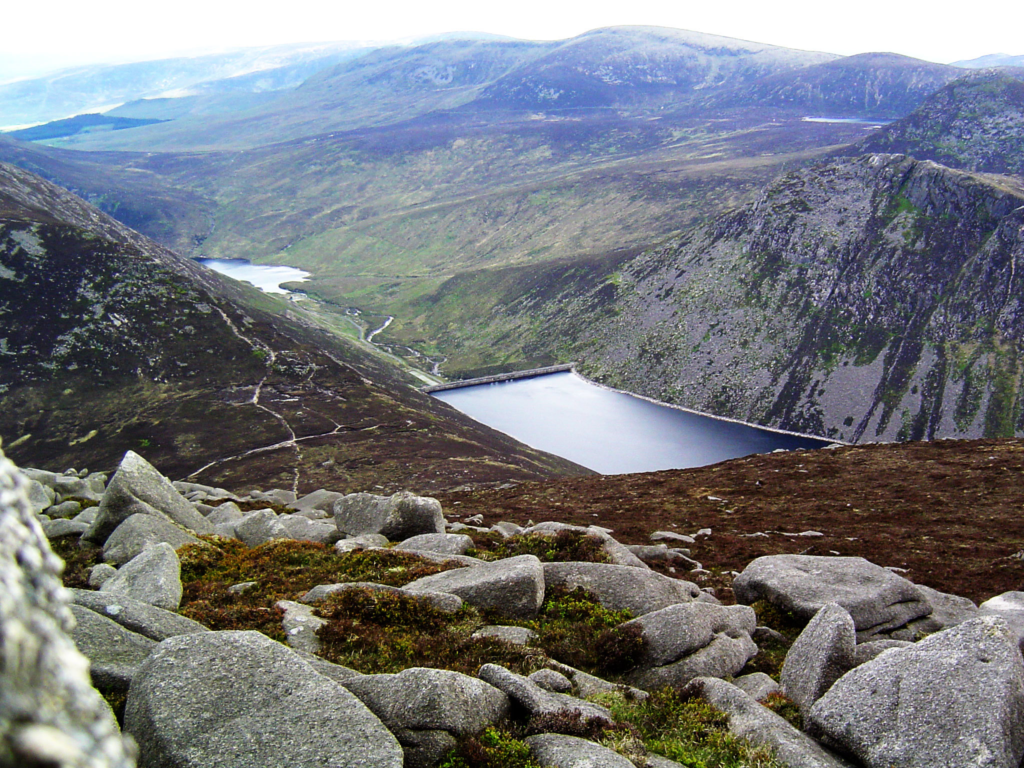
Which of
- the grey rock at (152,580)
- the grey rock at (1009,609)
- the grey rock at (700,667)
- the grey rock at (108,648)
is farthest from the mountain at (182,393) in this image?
the grey rock at (108,648)

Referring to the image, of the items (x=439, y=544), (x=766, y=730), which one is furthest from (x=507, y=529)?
(x=766, y=730)

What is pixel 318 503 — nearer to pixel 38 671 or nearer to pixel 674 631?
pixel 674 631

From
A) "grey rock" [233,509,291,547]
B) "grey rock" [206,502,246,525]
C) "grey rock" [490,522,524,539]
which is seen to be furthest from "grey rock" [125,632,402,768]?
"grey rock" [206,502,246,525]

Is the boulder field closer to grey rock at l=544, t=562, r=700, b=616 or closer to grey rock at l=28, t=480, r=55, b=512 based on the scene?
grey rock at l=544, t=562, r=700, b=616

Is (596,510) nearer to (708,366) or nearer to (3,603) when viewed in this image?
(3,603)

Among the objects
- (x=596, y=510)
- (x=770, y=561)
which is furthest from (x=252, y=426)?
(x=770, y=561)
